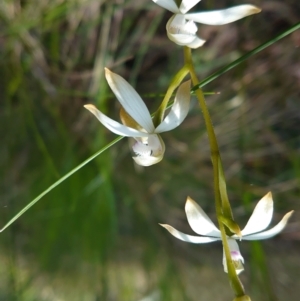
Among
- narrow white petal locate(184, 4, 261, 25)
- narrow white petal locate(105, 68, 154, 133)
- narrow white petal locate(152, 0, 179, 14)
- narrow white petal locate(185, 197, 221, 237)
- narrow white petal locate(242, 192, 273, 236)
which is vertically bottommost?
narrow white petal locate(242, 192, 273, 236)

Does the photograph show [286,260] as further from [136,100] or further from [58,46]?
[136,100]

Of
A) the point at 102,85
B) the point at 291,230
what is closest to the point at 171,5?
the point at 102,85

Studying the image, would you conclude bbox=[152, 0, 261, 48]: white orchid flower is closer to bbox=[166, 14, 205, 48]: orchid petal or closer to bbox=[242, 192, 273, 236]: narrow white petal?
bbox=[166, 14, 205, 48]: orchid petal

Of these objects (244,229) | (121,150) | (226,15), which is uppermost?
(121,150)

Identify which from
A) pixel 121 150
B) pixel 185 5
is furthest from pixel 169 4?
pixel 121 150

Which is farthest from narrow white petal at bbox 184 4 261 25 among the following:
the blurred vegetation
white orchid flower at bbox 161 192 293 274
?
the blurred vegetation

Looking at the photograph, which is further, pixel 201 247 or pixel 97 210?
pixel 201 247

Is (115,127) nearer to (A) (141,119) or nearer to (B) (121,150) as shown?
(A) (141,119)
